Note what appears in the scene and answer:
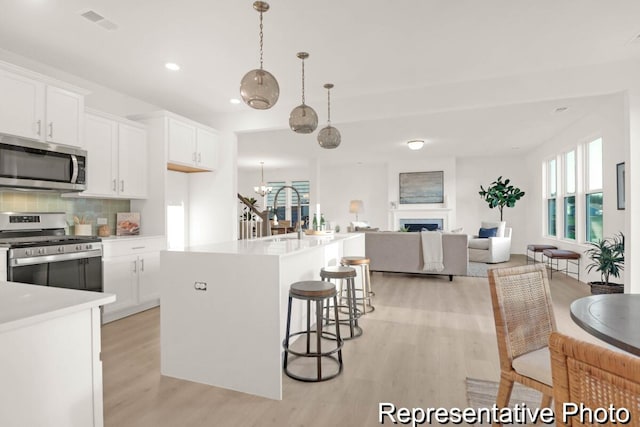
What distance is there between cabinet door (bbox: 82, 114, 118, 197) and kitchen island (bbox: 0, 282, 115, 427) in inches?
118

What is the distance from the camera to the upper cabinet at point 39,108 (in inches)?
114

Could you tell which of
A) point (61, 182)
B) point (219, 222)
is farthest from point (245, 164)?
point (61, 182)

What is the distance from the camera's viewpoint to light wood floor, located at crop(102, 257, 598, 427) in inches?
76.2

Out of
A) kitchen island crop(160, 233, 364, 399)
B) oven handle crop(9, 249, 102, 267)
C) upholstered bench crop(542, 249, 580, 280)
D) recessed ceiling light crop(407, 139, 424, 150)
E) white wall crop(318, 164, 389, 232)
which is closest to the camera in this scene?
kitchen island crop(160, 233, 364, 399)

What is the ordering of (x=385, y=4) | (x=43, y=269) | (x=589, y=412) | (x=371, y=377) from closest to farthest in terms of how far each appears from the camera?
(x=589, y=412), (x=371, y=377), (x=385, y=4), (x=43, y=269)

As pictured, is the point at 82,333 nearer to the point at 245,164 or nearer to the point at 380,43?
the point at 380,43

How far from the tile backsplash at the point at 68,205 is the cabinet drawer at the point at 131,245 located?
0.55 meters

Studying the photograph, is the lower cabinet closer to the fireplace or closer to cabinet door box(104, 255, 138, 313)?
cabinet door box(104, 255, 138, 313)

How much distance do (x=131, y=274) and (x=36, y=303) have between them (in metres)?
3.09

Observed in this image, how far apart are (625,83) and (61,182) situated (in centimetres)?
568

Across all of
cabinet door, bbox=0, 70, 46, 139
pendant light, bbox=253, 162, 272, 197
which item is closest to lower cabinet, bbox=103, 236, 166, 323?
cabinet door, bbox=0, 70, 46, 139

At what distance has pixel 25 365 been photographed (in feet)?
3.03

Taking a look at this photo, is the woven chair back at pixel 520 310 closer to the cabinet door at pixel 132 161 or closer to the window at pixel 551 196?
the cabinet door at pixel 132 161

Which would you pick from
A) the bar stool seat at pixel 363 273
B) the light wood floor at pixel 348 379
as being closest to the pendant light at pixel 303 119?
the bar stool seat at pixel 363 273
